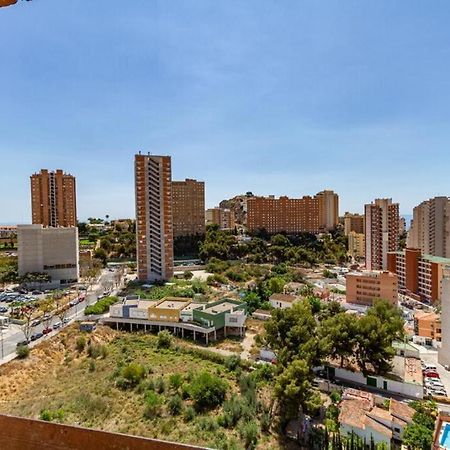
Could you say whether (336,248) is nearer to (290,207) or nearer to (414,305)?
(290,207)

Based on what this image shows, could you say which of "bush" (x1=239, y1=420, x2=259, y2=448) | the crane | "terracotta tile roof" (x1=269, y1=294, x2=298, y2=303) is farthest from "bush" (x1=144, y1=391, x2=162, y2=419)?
"terracotta tile roof" (x1=269, y1=294, x2=298, y2=303)

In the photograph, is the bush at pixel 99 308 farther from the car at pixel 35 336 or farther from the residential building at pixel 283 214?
the residential building at pixel 283 214

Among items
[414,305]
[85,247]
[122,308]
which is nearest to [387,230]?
[414,305]

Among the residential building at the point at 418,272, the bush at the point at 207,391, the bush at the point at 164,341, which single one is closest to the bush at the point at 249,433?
the bush at the point at 207,391

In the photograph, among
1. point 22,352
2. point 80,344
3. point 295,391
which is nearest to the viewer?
point 295,391

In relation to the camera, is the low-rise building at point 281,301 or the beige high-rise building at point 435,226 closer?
the low-rise building at point 281,301

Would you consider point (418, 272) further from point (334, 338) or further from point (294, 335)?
point (294, 335)

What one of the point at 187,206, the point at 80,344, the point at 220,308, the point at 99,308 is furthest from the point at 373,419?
the point at 187,206
